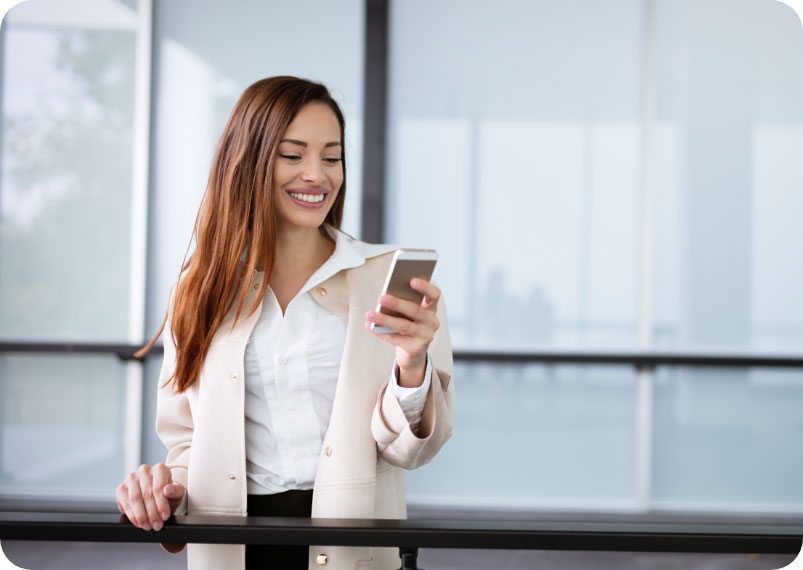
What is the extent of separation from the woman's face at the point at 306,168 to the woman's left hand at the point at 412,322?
16.5 inches

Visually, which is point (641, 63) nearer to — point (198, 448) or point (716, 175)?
point (716, 175)

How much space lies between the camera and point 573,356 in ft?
13.1

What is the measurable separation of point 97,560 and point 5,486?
1181mm

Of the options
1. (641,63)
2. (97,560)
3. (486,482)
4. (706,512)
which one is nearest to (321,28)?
(641,63)

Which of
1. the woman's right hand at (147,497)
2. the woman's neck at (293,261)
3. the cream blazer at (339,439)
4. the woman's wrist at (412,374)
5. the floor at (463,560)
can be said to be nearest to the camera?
the woman's right hand at (147,497)

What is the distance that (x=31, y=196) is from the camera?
13.6 ft

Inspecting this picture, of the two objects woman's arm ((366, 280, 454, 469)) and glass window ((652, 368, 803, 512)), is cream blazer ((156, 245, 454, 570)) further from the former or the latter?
glass window ((652, 368, 803, 512))

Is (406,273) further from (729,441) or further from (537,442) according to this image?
(729,441)

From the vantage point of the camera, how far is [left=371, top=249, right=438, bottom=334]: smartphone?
2.78ft

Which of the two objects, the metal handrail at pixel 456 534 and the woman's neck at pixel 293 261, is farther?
the woman's neck at pixel 293 261

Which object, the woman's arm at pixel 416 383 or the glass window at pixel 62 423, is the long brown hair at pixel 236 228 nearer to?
the woman's arm at pixel 416 383

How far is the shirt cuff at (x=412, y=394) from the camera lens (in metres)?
1.09

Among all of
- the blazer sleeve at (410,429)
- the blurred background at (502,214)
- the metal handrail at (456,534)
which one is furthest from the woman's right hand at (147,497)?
the blurred background at (502,214)

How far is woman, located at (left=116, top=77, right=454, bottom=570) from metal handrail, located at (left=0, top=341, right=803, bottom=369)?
8.82ft
